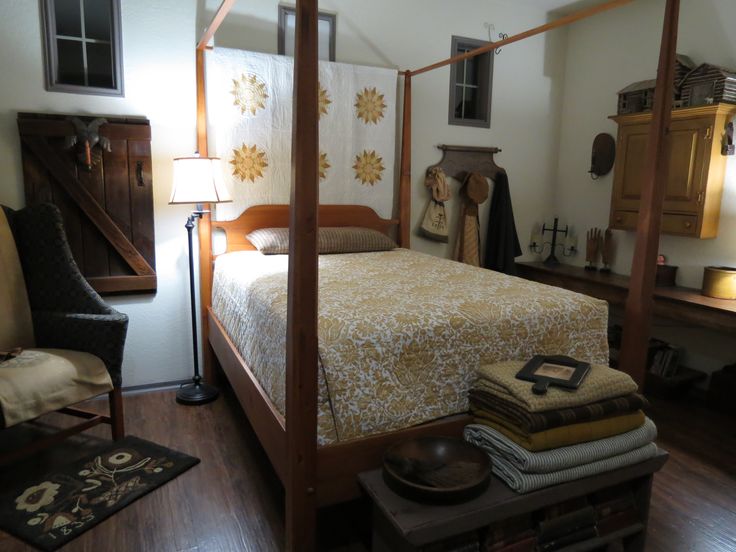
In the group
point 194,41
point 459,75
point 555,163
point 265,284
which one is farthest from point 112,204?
point 555,163

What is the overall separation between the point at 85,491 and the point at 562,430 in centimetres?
182

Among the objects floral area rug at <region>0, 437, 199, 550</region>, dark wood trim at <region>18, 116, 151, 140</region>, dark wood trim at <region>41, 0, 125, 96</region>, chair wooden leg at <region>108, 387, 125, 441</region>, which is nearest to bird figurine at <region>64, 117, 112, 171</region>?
dark wood trim at <region>18, 116, 151, 140</region>

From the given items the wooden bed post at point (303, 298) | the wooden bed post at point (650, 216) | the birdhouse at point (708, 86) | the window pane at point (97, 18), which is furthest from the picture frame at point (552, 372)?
the window pane at point (97, 18)

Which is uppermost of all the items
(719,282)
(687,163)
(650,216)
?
(687,163)

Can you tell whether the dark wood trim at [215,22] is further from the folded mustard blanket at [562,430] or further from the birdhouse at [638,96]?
the birdhouse at [638,96]

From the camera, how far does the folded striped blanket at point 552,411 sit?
1603 millimetres

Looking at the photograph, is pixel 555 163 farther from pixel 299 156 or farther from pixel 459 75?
pixel 299 156

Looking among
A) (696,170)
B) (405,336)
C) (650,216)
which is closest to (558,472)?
(405,336)

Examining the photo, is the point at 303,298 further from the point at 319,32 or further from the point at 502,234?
the point at 502,234

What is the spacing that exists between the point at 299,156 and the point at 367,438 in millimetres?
878

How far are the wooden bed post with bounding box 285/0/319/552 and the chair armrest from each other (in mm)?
1179

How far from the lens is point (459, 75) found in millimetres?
4086

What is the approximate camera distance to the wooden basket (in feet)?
9.91

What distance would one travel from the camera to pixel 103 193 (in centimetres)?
297
